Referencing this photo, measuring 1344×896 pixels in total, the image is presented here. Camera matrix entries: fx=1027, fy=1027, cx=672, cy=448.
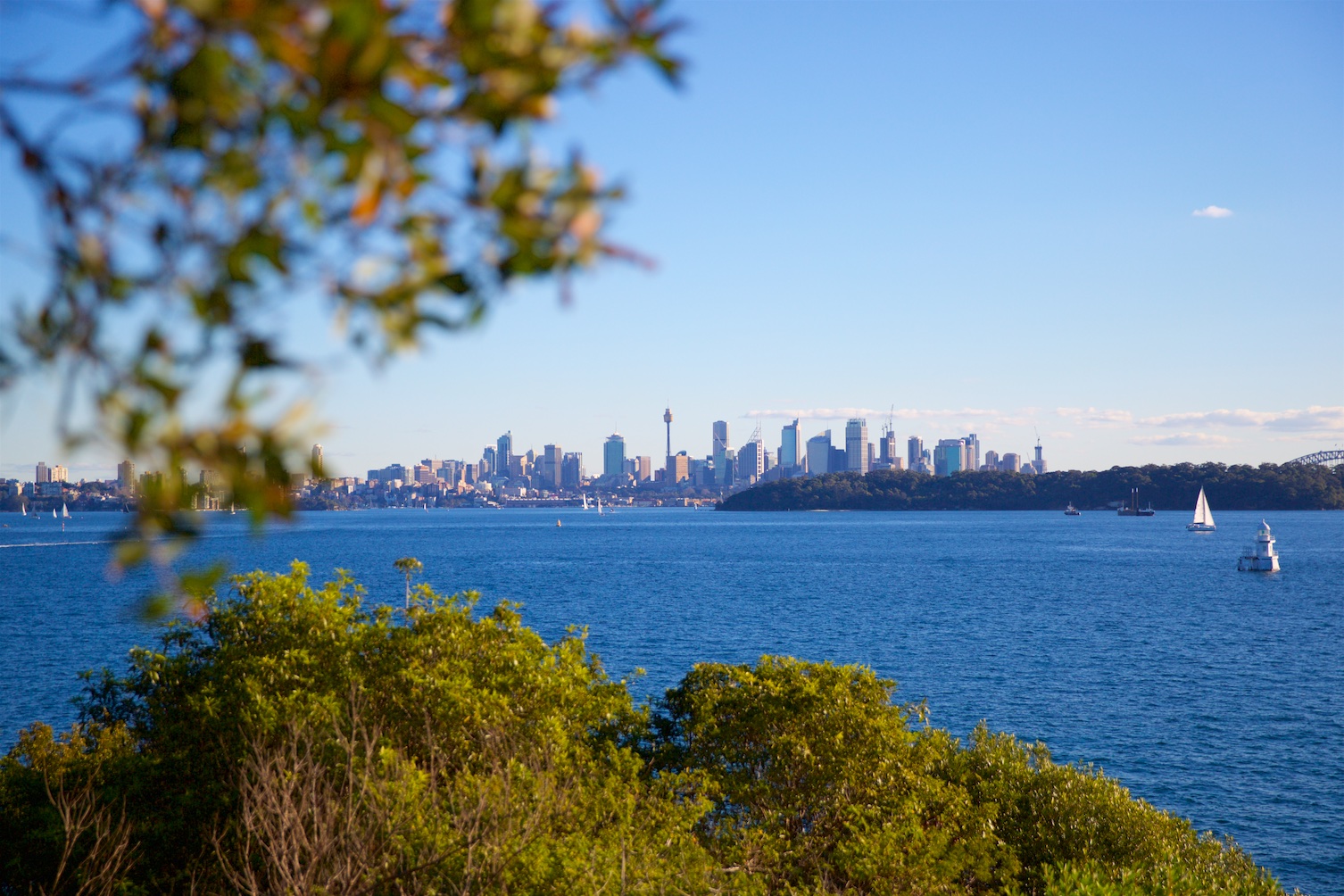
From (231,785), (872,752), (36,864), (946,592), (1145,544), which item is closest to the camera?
(231,785)

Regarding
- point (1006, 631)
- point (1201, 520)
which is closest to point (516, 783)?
point (1006, 631)

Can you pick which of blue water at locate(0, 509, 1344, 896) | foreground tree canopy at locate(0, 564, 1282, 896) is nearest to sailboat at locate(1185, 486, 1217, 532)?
blue water at locate(0, 509, 1344, 896)

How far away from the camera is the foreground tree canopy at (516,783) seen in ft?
A: 36.1

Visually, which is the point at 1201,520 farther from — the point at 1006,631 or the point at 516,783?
the point at 516,783

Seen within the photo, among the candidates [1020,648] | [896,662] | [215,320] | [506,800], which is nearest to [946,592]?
[1020,648]

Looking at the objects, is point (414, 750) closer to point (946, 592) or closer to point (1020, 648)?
point (1020, 648)

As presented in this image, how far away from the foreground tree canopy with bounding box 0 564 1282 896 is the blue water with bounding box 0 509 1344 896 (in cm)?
324

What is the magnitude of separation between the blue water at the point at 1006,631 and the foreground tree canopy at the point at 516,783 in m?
3.24

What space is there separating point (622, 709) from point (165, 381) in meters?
15.3

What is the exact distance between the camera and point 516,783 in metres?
12.0

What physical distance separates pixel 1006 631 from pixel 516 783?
53.2 meters

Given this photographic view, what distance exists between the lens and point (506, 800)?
382 inches

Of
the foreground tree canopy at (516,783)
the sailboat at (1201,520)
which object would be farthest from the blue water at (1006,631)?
the sailboat at (1201,520)

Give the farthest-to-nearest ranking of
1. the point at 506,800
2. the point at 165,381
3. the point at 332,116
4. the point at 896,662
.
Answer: the point at 896,662, the point at 506,800, the point at 165,381, the point at 332,116
